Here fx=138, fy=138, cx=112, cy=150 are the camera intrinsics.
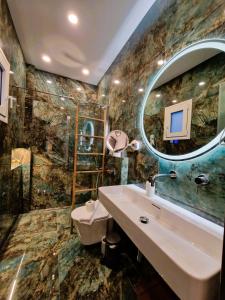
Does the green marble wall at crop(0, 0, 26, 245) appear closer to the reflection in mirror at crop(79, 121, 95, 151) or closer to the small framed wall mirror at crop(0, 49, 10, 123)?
the small framed wall mirror at crop(0, 49, 10, 123)

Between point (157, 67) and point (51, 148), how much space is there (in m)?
2.23

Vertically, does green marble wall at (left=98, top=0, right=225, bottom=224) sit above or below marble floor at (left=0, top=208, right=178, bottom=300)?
above

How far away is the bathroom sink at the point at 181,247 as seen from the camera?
486mm

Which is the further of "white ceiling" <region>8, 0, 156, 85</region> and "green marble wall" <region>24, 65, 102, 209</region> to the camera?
"green marble wall" <region>24, 65, 102, 209</region>

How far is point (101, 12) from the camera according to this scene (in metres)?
Result: 1.55

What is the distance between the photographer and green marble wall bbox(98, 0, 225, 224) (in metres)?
0.90

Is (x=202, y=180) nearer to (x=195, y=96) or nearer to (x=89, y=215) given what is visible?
(x=195, y=96)

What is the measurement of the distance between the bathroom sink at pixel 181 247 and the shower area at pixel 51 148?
172 centimetres

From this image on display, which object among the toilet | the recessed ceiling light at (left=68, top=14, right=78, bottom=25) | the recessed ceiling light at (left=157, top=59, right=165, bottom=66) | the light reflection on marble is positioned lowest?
the light reflection on marble

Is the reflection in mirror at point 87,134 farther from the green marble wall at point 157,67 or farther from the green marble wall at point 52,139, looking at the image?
the green marble wall at point 157,67

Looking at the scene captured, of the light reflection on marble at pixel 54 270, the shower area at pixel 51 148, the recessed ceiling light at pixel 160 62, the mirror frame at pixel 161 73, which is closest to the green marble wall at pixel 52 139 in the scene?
the shower area at pixel 51 148

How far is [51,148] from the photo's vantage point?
2.68m

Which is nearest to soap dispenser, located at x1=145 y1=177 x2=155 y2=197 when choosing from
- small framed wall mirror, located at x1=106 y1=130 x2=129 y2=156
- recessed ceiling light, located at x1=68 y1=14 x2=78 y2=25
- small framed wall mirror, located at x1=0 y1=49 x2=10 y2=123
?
small framed wall mirror, located at x1=106 y1=130 x2=129 y2=156

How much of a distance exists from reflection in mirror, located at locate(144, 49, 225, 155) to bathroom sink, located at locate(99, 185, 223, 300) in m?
0.51
